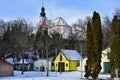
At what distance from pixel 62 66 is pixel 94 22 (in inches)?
1769

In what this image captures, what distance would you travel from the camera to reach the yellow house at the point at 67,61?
7233cm

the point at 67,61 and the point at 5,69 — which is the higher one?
the point at 67,61

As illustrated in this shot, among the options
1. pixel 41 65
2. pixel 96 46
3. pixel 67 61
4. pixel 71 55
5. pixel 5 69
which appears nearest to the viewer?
pixel 96 46

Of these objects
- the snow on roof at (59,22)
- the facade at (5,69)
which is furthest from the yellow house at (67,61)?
the snow on roof at (59,22)

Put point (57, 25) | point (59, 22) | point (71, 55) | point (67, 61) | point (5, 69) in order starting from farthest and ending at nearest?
point (59, 22) < point (57, 25) < point (71, 55) < point (67, 61) < point (5, 69)

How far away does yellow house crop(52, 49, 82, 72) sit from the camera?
237 feet

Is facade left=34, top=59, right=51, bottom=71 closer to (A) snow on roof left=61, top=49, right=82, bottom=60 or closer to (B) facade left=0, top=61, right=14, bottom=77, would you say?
(A) snow on roof left=61, top=49, right=82, bottom=60

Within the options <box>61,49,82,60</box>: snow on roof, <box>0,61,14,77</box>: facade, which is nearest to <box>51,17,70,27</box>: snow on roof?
<box>61,49,82,60</box>: snow on roof

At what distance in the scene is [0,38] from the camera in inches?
3378

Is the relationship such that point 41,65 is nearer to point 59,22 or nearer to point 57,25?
point 57,25

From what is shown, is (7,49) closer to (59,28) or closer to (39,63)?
(39,63)

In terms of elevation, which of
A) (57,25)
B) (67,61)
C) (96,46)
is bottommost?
(67,61)

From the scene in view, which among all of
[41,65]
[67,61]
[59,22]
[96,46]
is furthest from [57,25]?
[96,46]

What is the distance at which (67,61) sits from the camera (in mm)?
72375
